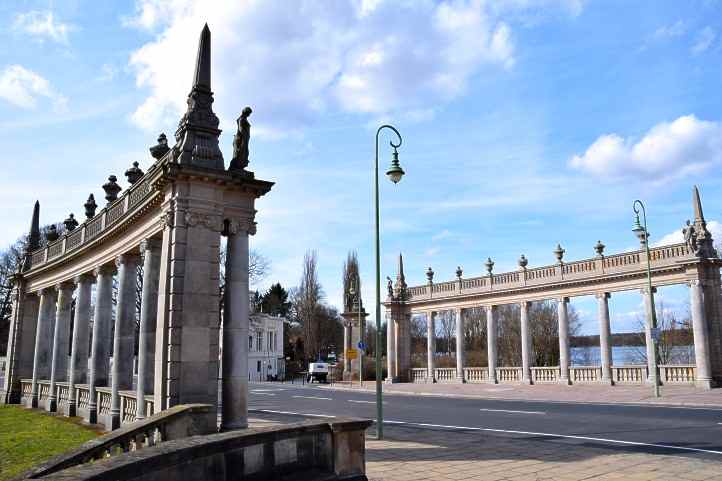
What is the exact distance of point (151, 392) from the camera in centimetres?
1452

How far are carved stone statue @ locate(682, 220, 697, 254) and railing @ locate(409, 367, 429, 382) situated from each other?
2207 cm

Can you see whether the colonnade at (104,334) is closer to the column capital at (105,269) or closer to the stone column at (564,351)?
the column capital at (105,269)

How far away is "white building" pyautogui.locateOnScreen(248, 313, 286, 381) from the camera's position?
246 ft

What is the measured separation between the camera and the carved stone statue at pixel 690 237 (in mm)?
30047

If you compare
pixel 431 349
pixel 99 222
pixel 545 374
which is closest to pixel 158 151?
pixel 99 222

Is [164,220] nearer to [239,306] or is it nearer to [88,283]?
[239,306]

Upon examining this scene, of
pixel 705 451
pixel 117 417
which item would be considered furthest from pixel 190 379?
pixel 705 451

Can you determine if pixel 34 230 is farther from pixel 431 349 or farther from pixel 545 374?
pixel 545 374

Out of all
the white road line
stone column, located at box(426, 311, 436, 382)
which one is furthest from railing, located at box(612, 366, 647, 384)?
the white road line

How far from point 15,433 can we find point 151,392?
5.84m

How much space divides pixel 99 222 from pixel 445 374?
102 ft

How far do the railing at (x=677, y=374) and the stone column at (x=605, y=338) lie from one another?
2798 mm

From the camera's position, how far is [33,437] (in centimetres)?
1573

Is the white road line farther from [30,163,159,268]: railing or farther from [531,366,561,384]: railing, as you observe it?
[531,366,561,384]: railing
